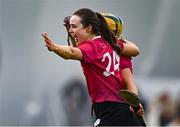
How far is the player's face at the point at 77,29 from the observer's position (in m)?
6.39

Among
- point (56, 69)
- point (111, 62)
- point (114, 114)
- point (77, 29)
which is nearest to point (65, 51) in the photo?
point (77, 29)

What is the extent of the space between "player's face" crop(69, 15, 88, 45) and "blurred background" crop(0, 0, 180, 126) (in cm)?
400

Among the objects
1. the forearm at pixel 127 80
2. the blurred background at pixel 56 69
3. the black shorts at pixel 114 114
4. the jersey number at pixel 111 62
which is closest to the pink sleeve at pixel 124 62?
the forearm at pixel 127 80

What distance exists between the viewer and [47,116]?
10594 mm

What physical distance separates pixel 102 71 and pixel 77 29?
35 cm

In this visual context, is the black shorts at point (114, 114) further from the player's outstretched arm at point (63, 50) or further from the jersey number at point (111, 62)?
the player's outstretched arm at point (63, 50)

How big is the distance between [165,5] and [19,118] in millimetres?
2267

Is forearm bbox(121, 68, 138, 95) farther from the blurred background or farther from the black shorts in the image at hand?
the blurred background

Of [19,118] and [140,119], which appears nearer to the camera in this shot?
[140,119]

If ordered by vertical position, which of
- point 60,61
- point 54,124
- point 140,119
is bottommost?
point 54,124

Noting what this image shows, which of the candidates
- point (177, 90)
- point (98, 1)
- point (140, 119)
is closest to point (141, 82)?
point (177, 90)

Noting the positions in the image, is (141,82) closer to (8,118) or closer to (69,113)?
(69,113)

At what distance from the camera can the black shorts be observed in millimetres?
6395

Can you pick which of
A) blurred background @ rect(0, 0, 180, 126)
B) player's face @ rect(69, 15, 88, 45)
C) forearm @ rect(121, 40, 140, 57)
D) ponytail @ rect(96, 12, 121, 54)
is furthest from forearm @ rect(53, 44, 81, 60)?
blurred background @ rect(0, 0, 180, 126)
